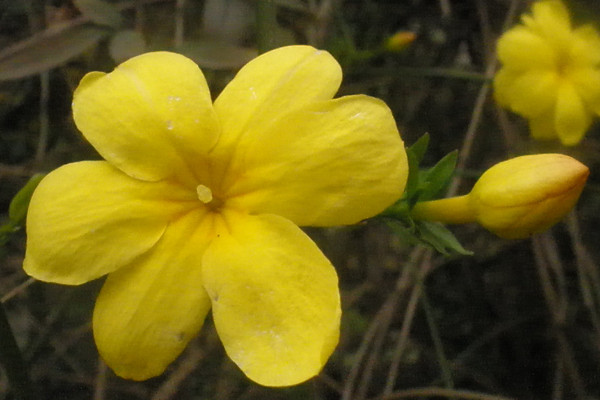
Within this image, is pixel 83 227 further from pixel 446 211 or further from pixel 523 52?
pixel 523 52

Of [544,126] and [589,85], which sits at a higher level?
[589,85]

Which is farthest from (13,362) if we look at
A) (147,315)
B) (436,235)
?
(436,235)

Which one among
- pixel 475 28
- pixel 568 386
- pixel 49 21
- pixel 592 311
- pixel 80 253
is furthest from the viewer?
pixel 475 28

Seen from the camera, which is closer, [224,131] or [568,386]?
[224,131]

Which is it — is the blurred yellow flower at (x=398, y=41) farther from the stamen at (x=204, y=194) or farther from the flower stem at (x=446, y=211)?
the stamen at (x=204, y=194)

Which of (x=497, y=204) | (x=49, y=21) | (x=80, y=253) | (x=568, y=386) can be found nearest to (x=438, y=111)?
(x=568, y=386)

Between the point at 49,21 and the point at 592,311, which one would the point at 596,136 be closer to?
the point at 592,311

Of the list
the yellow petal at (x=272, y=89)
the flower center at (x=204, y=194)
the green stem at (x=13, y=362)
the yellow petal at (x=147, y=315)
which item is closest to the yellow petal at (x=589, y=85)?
the yellow petal at (x=272, y=89)
